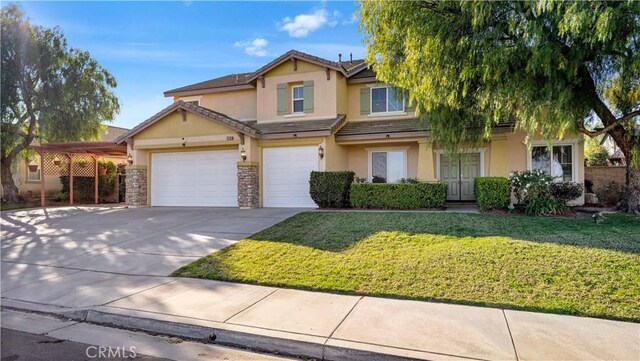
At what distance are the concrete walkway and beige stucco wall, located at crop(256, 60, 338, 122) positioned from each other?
9.95 m

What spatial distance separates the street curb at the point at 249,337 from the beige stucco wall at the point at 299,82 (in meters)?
12.5

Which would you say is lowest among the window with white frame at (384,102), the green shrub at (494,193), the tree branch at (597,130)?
the green shrub at (494,193)

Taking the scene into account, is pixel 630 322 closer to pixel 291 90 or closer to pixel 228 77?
pixel 291 90

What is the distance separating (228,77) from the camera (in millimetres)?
21016

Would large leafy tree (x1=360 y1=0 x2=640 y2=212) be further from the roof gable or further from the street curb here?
the street curb

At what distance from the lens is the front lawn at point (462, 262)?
18.4ft

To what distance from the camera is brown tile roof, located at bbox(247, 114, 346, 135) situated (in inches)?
591

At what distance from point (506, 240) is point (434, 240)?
56.4 inches

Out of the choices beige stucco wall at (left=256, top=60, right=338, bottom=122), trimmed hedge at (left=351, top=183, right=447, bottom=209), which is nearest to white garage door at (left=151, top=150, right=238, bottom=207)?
beige stucco wall at (left=256, top=60, right=338, bottom=122)

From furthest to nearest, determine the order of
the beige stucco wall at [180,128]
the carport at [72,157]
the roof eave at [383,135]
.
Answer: the carport at [72,157] → the beige stucco wall at [180,128] → the roof eave at [383,135]

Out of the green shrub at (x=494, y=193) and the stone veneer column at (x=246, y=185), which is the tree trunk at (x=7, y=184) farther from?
the green shrub at (x=494, y=193)

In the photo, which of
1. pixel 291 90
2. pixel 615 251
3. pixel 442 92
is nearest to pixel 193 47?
pixel 291 90

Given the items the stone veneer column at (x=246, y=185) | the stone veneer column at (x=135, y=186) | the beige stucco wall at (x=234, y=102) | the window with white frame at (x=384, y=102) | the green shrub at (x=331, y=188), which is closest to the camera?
the green shrub at (x=331, y=188)

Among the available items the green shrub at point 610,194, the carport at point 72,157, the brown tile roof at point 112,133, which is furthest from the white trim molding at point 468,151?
the brown tile roof at point 112,133
